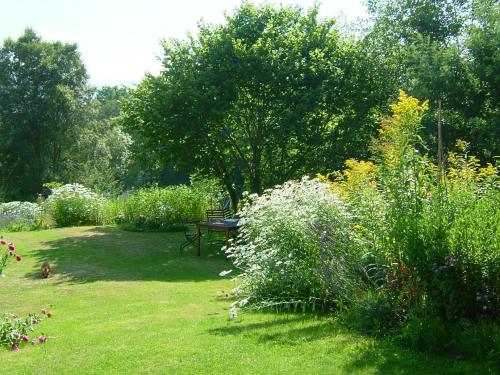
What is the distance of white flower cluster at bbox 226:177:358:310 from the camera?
6.52 m

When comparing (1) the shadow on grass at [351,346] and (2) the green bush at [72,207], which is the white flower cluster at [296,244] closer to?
(1) the shadow on grass at [351,346]

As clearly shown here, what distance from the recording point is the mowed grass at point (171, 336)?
4.47 m

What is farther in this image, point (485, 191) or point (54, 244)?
point (54, 244)

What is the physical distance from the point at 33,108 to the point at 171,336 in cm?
3301

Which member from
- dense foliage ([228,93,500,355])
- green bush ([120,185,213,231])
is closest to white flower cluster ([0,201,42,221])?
green bush ([120,185,213,231])

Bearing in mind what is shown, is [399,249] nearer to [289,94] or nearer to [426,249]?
[426,249]

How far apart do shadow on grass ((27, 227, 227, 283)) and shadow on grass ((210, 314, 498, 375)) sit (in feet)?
15.1

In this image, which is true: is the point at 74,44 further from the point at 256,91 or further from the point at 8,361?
the point at 8,361

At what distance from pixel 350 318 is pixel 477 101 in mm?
12271

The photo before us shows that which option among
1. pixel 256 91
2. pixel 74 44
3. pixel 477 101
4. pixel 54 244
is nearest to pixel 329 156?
pixel 256 91

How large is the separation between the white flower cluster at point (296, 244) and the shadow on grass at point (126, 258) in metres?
3.16

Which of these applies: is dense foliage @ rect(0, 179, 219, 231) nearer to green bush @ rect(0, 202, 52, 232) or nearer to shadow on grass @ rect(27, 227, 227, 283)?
green bush @ rect(0, 202, 52, 232)

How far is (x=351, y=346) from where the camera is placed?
488 centimetres

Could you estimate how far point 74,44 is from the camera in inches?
1446
